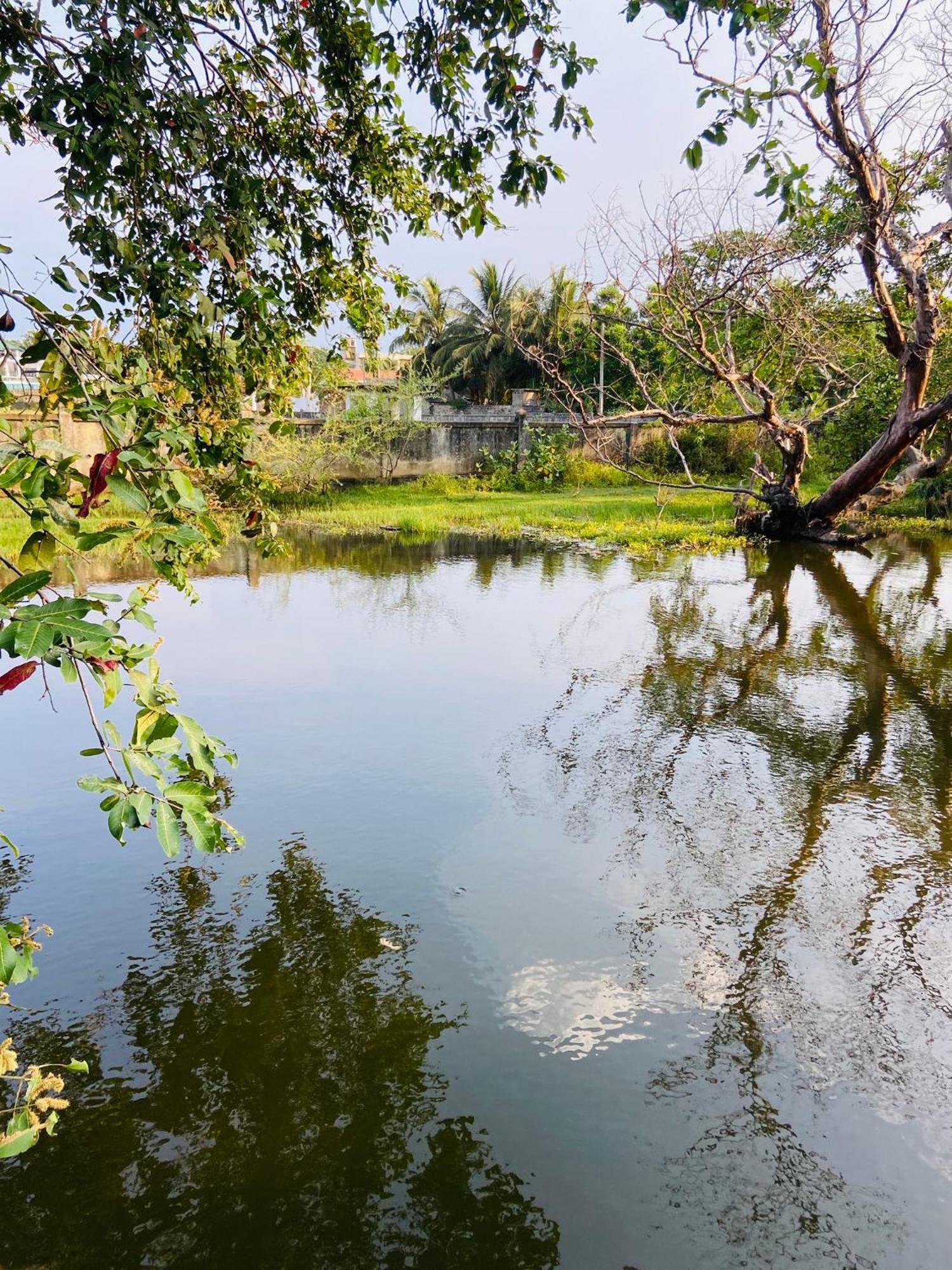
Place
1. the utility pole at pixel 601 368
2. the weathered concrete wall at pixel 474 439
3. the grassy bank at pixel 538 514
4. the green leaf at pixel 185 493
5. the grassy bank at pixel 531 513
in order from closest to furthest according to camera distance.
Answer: the green leaf at pixel 185 493 < the utility pole at pixel 601 368 < the grassy bank at pixel 538 514 < the grassy bank at pixel 531 513 < the weathered concrete wall at pixel 474 439

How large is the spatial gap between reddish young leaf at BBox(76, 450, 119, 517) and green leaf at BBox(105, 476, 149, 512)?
0.05 ft

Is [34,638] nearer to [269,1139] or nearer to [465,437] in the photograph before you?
[269,1139]

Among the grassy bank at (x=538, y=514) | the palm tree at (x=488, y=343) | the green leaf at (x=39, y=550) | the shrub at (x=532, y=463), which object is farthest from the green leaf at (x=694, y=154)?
the palm tree at (x=488, y=343)

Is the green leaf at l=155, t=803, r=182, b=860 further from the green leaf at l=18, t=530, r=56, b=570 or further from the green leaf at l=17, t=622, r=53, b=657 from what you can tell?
the green leaf at l=18, t=530, r=56, b=570

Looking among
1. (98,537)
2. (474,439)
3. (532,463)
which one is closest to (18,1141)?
(98,537)

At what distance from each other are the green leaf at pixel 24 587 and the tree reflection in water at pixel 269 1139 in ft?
6.44

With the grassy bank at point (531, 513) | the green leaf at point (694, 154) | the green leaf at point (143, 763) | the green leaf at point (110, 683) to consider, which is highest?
the green leaf at point (694, 154)

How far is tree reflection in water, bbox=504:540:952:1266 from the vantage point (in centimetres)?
256

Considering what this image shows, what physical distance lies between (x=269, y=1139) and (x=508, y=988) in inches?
41.9

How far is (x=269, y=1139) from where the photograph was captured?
2680 millimetres

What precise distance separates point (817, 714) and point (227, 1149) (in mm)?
5140

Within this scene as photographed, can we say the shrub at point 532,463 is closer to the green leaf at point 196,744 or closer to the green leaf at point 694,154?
the green leaf at point 694,154

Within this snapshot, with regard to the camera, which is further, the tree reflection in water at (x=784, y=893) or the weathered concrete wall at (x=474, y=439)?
the weathered concrete wall at (x=474, y=439)

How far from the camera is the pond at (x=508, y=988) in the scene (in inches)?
95.8
